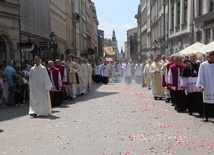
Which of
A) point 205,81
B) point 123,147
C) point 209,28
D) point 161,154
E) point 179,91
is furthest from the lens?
point 209,28

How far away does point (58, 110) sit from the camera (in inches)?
521

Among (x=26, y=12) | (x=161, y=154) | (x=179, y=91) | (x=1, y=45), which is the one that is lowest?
(x=161, y=154)

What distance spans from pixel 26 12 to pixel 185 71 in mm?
17741

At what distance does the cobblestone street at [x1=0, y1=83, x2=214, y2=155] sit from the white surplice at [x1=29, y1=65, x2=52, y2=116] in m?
0.40

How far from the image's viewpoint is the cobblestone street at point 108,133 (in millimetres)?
7020

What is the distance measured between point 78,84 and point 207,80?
10134mm

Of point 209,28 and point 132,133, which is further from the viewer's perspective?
point 209,28

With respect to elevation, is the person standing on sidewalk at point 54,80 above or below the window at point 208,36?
below

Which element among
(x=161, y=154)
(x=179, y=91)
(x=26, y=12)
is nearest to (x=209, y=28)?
(x=26, y=12)

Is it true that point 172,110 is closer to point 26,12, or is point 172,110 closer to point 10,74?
point 10,74

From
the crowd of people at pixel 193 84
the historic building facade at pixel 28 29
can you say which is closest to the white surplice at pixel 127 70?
the historic building facade at pixel 28 29

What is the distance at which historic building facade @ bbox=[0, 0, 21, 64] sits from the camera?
22397 millimetres

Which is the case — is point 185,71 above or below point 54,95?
above

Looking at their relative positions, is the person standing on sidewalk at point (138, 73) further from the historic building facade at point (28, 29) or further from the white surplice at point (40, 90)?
the white surplice at point (40, 90)
